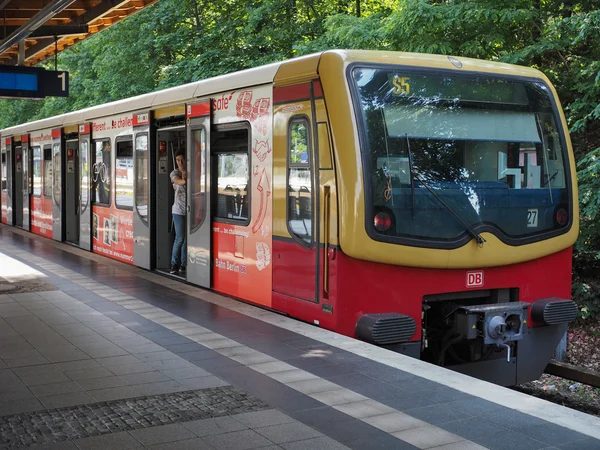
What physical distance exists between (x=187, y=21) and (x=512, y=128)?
18641 mm

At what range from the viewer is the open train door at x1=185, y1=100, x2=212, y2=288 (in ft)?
32.7

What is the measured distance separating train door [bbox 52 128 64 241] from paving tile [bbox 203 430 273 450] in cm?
1361

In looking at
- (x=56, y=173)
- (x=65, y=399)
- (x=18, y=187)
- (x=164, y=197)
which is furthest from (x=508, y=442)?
(x=18, y=187)

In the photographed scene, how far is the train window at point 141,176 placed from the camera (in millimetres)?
12316

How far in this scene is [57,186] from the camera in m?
17.8

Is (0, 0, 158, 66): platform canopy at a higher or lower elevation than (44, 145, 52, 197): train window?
higher

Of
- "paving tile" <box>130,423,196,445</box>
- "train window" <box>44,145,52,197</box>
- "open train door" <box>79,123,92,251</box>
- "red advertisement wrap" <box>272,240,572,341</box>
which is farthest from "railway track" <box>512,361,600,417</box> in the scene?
"train window" <box>44,145,52,197</box>

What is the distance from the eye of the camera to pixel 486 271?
7578 mm

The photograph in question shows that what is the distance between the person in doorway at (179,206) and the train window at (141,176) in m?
0.84

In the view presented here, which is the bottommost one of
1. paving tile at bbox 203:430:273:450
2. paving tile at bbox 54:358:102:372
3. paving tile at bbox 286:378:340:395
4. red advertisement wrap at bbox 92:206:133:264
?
paving tile at bbox 54:358:102:372

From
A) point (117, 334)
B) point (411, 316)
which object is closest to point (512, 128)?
point (411, 316)

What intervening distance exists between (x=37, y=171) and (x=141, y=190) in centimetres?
797

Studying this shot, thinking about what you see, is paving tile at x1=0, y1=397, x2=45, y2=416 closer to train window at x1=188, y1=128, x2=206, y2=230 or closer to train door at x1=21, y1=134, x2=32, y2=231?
train window at x1=188, y1=128, x2=206, y2=230

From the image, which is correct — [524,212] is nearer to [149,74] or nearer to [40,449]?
[40,449]
